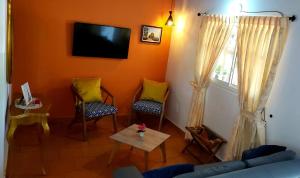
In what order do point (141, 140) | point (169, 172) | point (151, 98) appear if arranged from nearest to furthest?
1. point (169, 172)
2. point (141, 140)
3. point (151, 98)

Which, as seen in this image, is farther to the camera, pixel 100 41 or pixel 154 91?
pixel 154 91

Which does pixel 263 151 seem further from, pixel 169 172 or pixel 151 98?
pixel 151 98

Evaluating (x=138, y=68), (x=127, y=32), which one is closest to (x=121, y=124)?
(x=138, y=68)

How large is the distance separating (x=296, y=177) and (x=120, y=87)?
315cm

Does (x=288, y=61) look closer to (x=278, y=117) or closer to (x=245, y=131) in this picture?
(x=278, y=117)

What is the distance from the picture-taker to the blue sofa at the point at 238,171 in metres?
1.88

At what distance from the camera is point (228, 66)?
3.67 metres

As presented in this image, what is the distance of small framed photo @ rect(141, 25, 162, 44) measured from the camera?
14.9 feet

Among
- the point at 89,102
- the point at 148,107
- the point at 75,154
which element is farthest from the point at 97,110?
the point at 148,107

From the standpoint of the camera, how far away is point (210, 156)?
3566 mm

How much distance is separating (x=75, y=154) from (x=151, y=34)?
2.33 metres

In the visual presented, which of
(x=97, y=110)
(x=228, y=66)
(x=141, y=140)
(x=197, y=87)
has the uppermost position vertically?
(x=228, y=66)

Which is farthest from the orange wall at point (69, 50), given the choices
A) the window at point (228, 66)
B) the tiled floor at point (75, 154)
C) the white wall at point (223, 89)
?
the window at point (228, 66)

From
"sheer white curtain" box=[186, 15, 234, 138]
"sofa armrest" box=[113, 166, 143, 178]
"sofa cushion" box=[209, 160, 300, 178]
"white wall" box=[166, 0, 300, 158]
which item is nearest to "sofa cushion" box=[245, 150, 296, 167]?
"sofa cushion" box=[209, 160, 300, 178]
